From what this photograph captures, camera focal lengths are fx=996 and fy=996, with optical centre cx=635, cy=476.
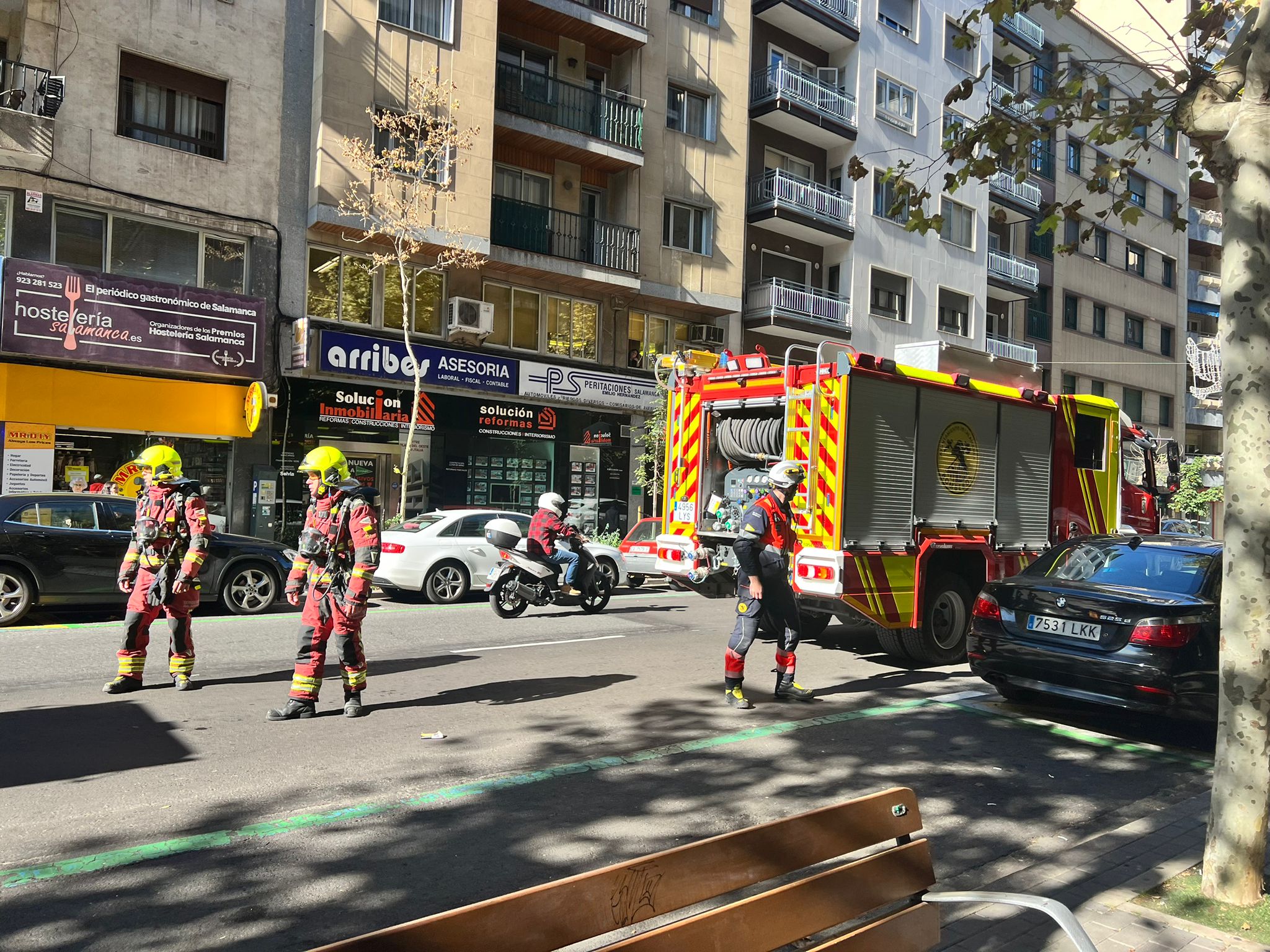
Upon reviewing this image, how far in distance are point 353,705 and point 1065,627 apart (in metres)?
5.03

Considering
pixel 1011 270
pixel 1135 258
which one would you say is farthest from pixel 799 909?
pixel 1135 258

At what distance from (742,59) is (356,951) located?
89.8 feet

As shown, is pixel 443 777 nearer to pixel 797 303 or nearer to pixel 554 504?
pixel 554 504

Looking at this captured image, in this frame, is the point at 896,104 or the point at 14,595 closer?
the point at 14,595

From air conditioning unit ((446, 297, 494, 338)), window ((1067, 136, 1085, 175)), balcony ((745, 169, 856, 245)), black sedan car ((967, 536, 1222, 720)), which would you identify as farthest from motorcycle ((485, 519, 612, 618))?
window ((1067, 136, 1085, 175))

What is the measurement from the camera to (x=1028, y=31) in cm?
3544

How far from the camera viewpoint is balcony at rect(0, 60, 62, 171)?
1571 centimetres

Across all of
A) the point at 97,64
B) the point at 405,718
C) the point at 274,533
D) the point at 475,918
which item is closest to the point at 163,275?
the point at 97,64

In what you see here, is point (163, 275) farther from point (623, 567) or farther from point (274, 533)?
point (623, 567)

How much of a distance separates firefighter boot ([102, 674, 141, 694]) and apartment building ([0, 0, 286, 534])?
10.5 metres

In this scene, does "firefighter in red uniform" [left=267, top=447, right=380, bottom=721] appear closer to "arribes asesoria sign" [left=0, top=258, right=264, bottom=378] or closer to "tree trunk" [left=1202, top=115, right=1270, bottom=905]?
"tree trunk" [left=1202, top=115, right=1270, bottom=905]

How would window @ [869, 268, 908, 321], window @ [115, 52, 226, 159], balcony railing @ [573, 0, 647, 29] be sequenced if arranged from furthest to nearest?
1. window @ [869, 268, 908, 321]
2. balcony railing @ [573, 0, 647, 29]
3. window @ [115, 52, 226, 159]

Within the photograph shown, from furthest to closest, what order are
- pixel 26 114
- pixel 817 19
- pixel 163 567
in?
1. pixel 817 19
2. pixel 26 114
3. pixel 163 567

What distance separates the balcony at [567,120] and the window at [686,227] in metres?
1.65
